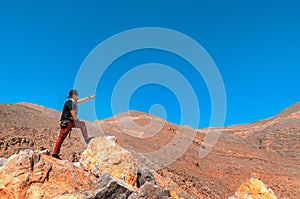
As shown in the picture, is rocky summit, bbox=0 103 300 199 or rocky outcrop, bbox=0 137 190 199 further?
rocky summit, bbox=0 103 300 199

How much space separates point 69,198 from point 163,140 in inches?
1078

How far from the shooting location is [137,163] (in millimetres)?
8891

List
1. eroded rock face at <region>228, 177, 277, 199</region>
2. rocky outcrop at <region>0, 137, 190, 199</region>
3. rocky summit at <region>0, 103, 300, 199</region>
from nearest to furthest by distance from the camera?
rocky outcrop at <region>0, 137, 190, 199</region> < rocky summit at <region>0, 103, 300, 199</region> < eroded rock face at <region>228, 177, 277, 199</region>

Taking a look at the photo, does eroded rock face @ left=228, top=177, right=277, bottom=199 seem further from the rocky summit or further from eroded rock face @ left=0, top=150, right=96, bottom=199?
eroded rock face @ left=0, top=150, right=96, bottom=199

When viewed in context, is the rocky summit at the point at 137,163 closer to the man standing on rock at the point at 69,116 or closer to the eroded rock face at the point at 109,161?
the eroded rock face at the point at 109,161

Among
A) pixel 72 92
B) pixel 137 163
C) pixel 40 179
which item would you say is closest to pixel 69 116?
pixel 72 92

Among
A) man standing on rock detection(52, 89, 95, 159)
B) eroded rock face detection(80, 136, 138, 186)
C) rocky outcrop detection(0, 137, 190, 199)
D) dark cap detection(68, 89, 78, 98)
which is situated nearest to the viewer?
rocky outcrop detection(0, 137, 190, 199)

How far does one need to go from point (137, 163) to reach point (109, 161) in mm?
869

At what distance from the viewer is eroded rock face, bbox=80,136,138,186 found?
8.23 m

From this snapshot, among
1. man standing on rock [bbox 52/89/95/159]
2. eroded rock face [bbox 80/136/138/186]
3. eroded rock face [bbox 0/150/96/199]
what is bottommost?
eroded rock face [bbox 0/150/96/199]

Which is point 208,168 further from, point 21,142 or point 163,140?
point 21,142

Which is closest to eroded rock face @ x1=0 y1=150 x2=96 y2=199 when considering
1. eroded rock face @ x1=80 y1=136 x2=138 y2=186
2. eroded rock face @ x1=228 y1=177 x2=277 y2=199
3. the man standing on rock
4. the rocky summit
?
the rocky summit

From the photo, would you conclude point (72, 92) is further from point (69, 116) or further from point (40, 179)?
point (40, 179)

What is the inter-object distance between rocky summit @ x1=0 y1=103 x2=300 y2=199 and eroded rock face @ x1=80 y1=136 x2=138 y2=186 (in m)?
0.03
